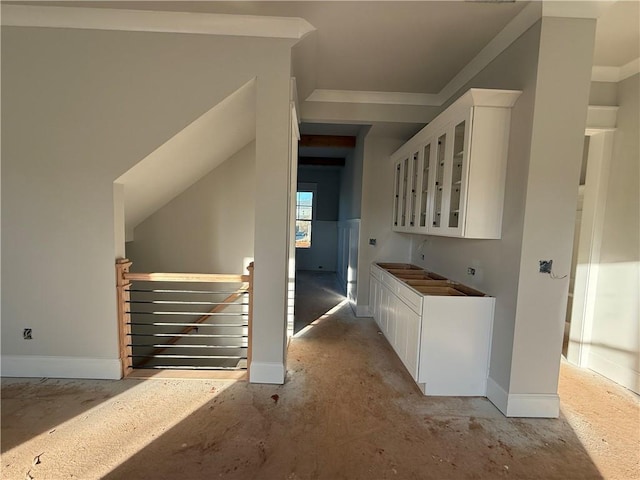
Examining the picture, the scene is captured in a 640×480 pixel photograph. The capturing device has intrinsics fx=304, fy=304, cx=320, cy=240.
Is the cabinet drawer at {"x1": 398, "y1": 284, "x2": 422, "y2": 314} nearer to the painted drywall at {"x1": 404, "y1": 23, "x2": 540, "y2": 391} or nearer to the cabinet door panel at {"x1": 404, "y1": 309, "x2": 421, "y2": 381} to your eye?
the cabinet door panel at {"x1": 404, "y1": 309, "x2": 421, "y2": 381}

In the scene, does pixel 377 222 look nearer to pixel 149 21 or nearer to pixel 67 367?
pixel 149 21

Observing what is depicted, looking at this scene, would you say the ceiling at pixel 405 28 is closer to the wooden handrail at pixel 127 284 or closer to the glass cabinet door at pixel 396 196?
the glass cabinet door at pixel 396 196

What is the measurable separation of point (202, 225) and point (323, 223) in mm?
4780

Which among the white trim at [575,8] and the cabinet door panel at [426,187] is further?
the cabinet door panel at [426,187]

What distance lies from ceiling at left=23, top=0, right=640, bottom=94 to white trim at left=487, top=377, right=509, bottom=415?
2637mm

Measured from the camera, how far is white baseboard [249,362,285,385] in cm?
248

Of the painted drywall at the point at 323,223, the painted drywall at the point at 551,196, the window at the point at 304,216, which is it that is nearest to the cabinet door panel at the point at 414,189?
the painted drywall at the point at 551,196

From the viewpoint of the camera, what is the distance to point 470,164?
226cm

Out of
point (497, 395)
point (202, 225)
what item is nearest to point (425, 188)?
point (497, 395)

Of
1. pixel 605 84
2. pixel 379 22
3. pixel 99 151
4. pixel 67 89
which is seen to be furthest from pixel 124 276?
pixel 605 84

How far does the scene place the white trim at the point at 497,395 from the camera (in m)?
2.17

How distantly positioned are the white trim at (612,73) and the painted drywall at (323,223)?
5.89 meters

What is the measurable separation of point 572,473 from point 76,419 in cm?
303

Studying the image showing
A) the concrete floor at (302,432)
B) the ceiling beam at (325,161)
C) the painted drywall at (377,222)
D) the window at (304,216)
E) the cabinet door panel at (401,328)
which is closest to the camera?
the concrete floor at (302,432)
